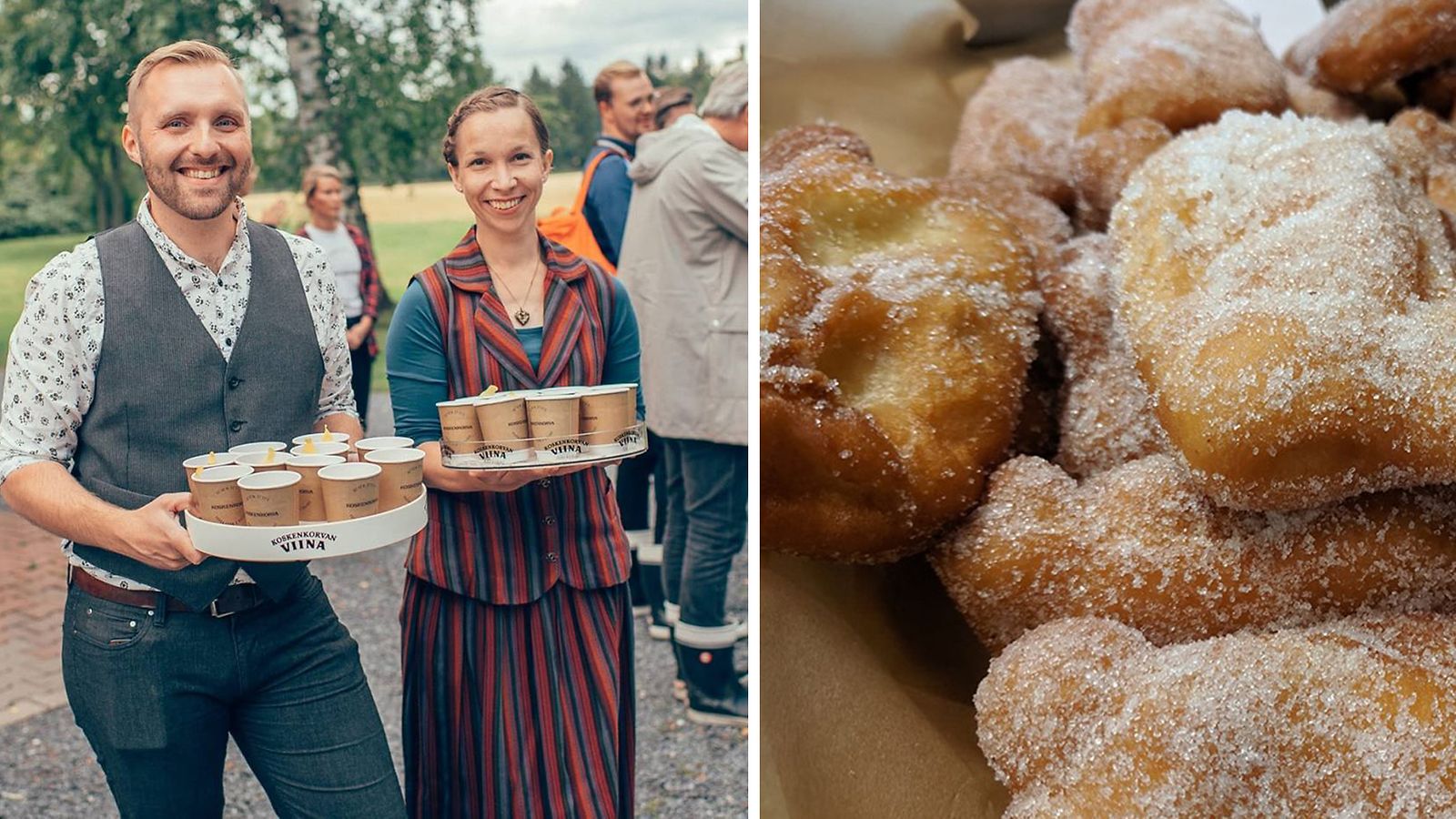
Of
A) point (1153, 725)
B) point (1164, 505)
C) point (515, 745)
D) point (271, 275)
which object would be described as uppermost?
point (271, 275)

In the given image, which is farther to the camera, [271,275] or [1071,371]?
[1071,371]

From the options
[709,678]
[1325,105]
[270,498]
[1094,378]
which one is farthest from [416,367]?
[1325,105]

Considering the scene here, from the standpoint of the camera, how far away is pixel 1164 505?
84 centimetres

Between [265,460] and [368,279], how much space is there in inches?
6.2

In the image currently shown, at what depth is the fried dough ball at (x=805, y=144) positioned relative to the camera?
1.03m

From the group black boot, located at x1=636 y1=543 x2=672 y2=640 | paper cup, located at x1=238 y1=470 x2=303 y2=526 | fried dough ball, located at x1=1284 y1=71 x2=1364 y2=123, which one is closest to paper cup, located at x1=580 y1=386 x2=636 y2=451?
black boot, located at x1=636 y1=543 x2=672 y2=640

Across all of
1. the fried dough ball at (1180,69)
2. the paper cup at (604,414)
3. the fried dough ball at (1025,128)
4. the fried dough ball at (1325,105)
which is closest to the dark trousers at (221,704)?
the paper cup at (604,414)

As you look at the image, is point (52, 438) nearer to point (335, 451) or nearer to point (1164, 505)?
point (335, 451)

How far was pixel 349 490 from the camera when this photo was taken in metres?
0.83

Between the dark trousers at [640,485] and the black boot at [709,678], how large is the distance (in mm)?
110

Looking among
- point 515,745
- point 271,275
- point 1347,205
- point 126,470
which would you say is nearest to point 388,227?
point 271,275

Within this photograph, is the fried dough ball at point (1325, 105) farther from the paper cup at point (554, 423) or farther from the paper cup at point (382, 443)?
the paper cup at point (382, 443)

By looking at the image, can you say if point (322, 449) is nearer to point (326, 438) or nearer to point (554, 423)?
point (326, 438)

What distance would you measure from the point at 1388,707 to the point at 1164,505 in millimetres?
190
